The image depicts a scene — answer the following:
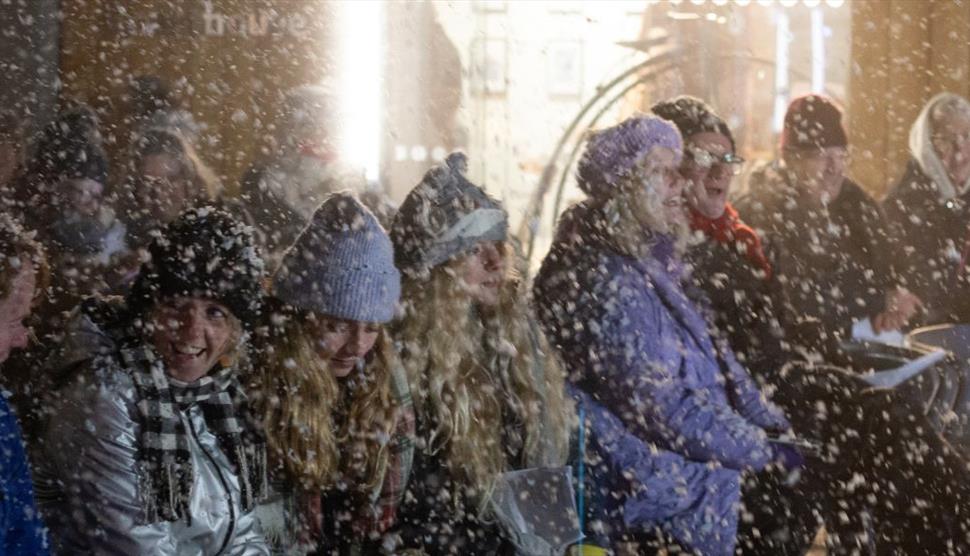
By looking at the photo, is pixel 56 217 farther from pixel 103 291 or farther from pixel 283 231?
pixel 283 231

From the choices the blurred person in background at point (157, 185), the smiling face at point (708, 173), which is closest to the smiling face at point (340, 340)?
the blurred person in background at point (157, 185)

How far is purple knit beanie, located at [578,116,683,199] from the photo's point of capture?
284 cm

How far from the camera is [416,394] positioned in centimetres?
244

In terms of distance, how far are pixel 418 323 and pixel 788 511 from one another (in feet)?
3.41

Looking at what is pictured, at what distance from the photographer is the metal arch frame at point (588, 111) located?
4.83 meters

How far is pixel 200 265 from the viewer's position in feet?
7.11

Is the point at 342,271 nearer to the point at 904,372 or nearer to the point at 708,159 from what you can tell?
the point at 708,159

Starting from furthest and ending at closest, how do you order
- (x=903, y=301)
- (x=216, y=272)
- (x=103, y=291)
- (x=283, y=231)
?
(x=903, y=301), (x=283, y=231), (x=103, y=291), (x=216, y=272)

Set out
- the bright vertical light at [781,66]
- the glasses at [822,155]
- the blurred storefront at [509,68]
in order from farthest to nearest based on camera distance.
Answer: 1. the bright vertical light at [781,66]
2. the blurred storefront at [509,68]
3. the glasses at [822,155]

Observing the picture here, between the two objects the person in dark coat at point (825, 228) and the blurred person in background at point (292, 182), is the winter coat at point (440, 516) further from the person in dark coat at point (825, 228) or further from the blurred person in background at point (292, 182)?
the person in dark coat at point (825, 228)

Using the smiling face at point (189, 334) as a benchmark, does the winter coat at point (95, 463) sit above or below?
below

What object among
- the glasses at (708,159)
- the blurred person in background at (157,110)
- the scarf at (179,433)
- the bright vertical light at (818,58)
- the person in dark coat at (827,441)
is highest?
the bright vertical light at (818,58)

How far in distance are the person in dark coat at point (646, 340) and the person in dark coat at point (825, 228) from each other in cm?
73

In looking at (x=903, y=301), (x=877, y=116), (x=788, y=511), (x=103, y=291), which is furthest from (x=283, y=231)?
(x=877, y=116)
